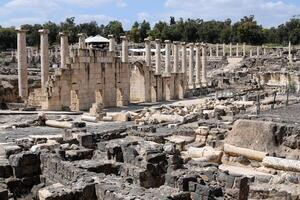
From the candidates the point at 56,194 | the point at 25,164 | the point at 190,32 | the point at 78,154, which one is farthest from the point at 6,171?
the point at 190,32

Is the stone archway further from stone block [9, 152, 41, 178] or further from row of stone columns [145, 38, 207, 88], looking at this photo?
stone block [9, 152, 41, 178]

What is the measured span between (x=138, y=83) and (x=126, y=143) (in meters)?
24.6

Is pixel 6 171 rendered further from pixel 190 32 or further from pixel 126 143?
pixel 190 32

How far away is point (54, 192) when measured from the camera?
1004cm

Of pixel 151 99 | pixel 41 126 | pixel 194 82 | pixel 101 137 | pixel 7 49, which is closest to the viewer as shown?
pixel 101 137

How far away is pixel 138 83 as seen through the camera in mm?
40625

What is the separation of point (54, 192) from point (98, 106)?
1851 centimetres

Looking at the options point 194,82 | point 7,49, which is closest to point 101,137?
point 194,82

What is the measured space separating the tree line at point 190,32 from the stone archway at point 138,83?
167 feet

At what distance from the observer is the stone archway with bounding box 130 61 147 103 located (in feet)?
131

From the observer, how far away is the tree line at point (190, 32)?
306 feet

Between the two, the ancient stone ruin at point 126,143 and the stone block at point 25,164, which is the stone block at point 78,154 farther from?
the stone block at point 25,164

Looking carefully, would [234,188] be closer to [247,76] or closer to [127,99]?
[127,99]

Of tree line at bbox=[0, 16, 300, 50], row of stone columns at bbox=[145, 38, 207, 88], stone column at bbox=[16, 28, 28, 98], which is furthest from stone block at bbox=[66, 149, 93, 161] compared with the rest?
tree line at bbox=[0, 16, 300, 50]
